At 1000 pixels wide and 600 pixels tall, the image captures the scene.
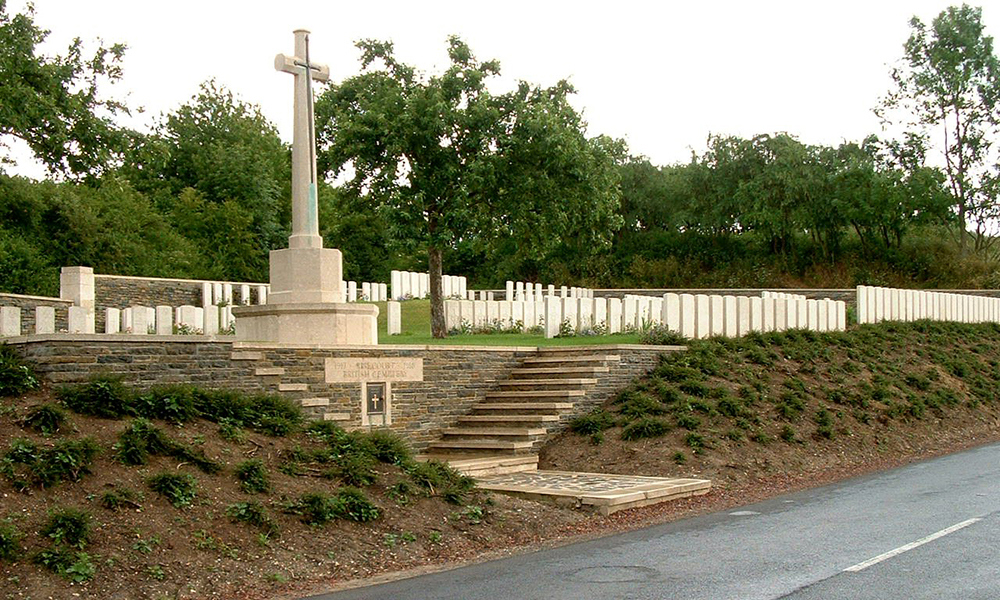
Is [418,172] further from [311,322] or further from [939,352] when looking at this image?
[939,352]

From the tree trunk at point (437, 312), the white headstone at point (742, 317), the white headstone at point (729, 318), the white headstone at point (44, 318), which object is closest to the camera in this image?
the white headstone at point (44, 318)

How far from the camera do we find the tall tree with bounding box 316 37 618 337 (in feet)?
73.2

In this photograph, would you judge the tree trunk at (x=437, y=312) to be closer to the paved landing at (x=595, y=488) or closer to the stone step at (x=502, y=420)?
the stone step at (x=502, y=420)

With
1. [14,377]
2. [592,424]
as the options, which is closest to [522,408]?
[592,424]

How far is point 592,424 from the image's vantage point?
16.2m

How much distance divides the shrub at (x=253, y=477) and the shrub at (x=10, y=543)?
7.69 ft

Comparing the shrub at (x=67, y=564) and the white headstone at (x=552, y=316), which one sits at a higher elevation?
the white headstone at (x=552, y=316)

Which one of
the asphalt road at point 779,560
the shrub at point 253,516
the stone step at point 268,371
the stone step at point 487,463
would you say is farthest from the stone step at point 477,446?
the shrub at point 253,516

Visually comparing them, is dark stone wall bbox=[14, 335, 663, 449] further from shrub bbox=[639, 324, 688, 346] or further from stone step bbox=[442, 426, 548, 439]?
shrub bbox=[639, 324, 688, 346]

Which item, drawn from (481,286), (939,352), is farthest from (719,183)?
(939,352)

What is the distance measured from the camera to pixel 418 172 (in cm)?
2291

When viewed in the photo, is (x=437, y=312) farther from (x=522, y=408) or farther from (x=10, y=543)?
(x=10, y=543)

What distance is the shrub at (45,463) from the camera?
351 inches

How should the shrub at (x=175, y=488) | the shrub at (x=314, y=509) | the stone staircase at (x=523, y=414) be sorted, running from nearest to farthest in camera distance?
1. the shrub at (x=175, y=488)
2. the shrub at (x=314, y=509)
3. the stone staircase at (x=523, y=414)
